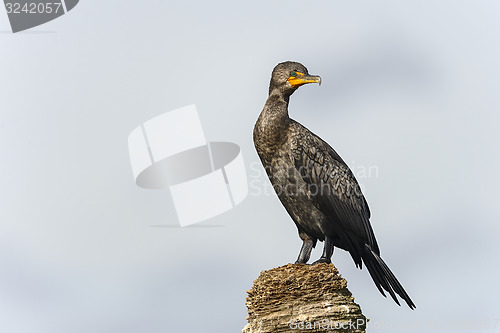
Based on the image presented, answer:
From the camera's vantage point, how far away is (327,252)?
11.6 m

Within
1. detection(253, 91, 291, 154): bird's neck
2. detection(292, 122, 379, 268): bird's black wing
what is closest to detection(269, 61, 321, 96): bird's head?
detection(253, 91, 291, 154): bird's neck

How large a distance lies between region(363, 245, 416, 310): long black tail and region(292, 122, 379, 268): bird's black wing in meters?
0.13

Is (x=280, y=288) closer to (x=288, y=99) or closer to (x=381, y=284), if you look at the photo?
(x=381, y=284)

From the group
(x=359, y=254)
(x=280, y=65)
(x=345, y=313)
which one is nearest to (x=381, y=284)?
(x=359, y=254)

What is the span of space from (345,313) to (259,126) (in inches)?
144

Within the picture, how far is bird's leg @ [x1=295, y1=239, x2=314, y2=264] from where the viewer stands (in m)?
11.9

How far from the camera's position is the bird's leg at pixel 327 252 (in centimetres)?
1139

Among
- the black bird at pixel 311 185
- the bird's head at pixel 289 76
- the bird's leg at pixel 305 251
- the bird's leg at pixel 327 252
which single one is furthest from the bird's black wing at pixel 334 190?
the bird's head at pixel 289 76

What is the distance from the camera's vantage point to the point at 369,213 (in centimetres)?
1238

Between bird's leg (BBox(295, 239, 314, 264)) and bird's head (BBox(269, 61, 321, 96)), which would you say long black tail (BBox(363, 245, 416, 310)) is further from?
bird's head (BBox(269, 61, 321, 96))

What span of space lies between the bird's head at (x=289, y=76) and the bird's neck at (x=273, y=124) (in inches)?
5.5

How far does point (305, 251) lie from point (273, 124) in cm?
243

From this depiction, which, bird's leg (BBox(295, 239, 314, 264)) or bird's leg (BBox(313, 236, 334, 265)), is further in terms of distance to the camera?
bird's leg (BBox(295, 239, 314, 264))

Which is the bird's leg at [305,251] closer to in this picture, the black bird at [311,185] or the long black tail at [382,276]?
the black bird at [311,185]
